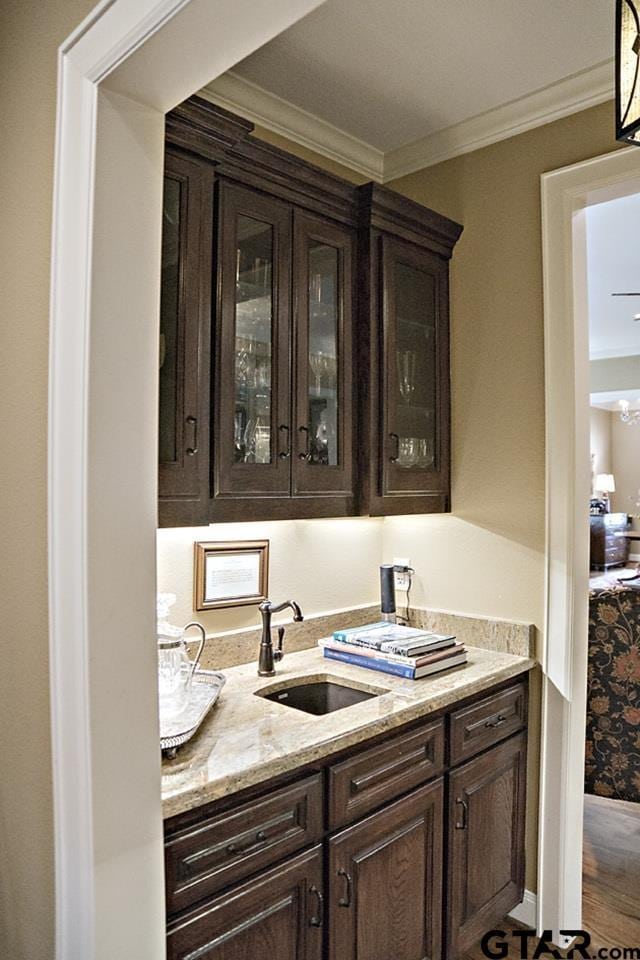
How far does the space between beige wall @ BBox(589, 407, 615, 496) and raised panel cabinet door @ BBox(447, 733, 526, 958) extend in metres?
9.36

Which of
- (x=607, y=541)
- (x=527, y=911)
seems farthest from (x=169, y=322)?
(x=607, y=541)

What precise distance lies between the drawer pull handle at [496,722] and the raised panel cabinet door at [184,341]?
1.15 m

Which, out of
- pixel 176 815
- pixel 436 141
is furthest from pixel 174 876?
pixel 436 141

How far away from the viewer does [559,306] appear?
7.65 feet

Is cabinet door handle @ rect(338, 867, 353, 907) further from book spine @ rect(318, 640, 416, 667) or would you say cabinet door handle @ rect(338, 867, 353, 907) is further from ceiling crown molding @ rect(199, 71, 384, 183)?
ceiling crown molding @ rect(199, 71, 384, 183)

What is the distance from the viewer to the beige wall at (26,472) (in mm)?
1296

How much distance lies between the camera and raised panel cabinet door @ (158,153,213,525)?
1.64 m

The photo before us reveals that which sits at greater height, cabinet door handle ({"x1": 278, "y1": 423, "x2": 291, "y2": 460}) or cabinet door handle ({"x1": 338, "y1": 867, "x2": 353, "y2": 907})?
cabinet door handle ({"x1": 278, "y1": 423, "x2": 291, "y2": 460})

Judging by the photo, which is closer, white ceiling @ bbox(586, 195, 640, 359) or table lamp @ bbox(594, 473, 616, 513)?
white ceiling @ bbox(586, 195, 640, 359)

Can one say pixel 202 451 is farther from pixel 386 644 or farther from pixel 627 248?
pixel 627 248

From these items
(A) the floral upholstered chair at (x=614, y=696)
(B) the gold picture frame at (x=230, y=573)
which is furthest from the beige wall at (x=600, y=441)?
(B) the gold picture frame at (x=230, y=573)

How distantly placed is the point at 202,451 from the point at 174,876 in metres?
0.92

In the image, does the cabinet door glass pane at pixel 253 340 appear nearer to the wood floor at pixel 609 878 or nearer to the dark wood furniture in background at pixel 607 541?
the wood floor at pixel 609 878

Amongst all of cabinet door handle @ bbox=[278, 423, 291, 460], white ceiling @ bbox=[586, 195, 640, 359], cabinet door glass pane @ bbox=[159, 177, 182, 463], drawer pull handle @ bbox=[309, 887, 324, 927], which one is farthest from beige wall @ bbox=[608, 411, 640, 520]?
cabinet door glass pane @ bbox=[159, 177, 182, 463]
